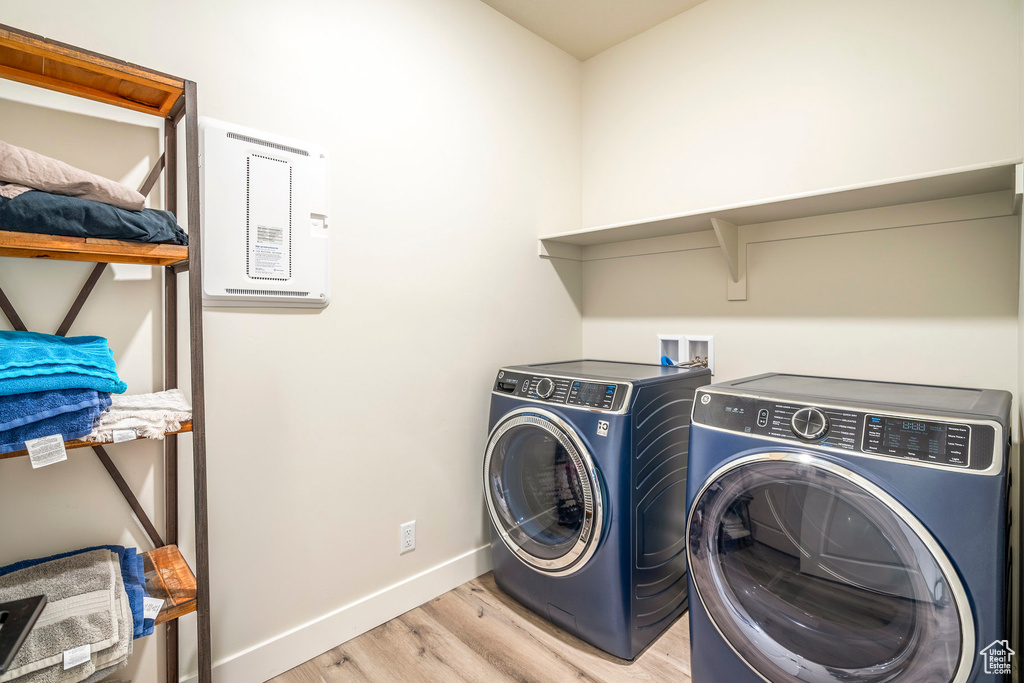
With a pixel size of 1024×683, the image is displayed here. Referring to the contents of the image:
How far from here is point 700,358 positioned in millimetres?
2197

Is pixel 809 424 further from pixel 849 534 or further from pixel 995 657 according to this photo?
pixel 995 657

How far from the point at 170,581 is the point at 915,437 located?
1.78 m

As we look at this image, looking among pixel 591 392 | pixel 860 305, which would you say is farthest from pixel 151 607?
pixel 860 305

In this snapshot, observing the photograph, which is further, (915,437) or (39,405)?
(915,437)

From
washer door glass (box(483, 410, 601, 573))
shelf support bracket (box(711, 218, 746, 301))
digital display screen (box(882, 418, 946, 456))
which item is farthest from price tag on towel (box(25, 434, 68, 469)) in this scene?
shelf support bracket (box(711, 218, 746, 301))

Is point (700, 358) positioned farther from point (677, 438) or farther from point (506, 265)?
point (506, 265)

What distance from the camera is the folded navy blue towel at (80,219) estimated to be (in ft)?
3.15

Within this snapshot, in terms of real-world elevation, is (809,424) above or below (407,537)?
above

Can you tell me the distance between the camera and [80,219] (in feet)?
3.34

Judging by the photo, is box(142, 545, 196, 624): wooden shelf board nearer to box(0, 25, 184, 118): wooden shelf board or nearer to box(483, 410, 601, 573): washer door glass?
box(483, 410, 601, 573): washer door glass

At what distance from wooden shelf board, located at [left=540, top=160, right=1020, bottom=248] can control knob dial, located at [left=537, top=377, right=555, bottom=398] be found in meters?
0.72

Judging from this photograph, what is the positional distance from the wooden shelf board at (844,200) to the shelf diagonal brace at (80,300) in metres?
1.67

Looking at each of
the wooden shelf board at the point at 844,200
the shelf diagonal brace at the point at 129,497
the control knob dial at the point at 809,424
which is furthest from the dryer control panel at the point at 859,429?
the shelf diagonal brace at the point at 129,497

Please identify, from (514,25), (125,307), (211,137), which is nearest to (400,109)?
(211,137)
